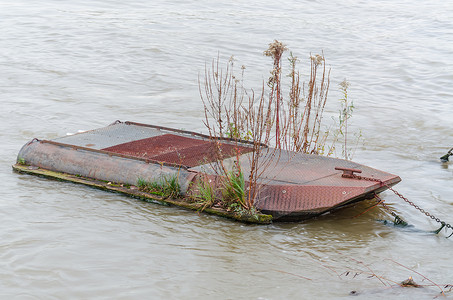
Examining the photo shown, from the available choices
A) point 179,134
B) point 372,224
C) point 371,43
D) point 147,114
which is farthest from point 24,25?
point 372,224

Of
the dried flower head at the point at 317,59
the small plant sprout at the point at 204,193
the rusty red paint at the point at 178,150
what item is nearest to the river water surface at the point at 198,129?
the small plant sprout at the point at 204,193

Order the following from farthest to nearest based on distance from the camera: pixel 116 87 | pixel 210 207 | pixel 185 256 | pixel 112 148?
pixel 116 87
pixel 112 148
pixel 210 207
pixel 185 256

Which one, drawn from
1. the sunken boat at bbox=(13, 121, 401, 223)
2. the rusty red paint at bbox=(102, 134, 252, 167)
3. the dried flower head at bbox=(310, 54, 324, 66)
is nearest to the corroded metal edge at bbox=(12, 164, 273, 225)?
the sunken boat at bbox=(13, 121, 401, 223)

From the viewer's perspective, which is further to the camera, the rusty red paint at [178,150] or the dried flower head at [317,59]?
the dried flower head at [317,59]

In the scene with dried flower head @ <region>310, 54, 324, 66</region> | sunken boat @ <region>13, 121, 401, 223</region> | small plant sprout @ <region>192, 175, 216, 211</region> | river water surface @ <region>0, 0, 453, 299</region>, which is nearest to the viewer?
river water surface @ <region>0, 0, 453, 299</region>

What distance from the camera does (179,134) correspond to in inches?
359

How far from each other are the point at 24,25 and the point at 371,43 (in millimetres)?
11573

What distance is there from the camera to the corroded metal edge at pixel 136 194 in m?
6.93

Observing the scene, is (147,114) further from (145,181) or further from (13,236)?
(13,236)

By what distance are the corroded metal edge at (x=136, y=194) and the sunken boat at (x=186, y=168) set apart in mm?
11

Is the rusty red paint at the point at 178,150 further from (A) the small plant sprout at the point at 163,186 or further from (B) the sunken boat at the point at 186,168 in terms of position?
(A) the small plant sprout at the point at 163,186

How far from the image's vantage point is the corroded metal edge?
273 inches

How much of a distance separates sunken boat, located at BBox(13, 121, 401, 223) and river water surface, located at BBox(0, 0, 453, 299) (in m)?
0.18

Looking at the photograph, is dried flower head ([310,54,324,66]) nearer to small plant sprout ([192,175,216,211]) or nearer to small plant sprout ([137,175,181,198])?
small plant sprout ([192,175,216,211])
